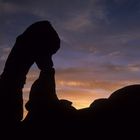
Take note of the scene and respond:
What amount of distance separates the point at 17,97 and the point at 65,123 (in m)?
2.92

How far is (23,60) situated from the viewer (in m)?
12.9

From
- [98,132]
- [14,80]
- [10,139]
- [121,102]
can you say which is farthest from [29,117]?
[121,102]

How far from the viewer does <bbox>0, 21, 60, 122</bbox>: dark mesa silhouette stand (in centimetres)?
1224

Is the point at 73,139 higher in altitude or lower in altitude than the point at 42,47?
lower

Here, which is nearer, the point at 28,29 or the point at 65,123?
the point at 65,123

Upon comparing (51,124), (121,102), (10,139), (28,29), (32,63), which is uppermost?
(28,29)

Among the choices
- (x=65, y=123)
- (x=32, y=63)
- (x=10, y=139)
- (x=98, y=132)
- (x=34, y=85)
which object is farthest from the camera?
(x=32, y=63)

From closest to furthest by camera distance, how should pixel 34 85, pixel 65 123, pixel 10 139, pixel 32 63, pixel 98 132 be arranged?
pixel 98 132
pixel 65 123
pixel 10 139
pixel 34 85
pixel 32 63

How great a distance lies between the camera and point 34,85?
1231 cm

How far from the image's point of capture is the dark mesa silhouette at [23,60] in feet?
40.2

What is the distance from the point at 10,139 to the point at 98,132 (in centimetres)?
365

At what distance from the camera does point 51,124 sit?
419 inches

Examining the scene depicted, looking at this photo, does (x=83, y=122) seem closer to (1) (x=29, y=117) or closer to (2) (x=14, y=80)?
(1) (x=29, y=117)

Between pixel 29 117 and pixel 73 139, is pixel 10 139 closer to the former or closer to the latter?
pixel 29 117
